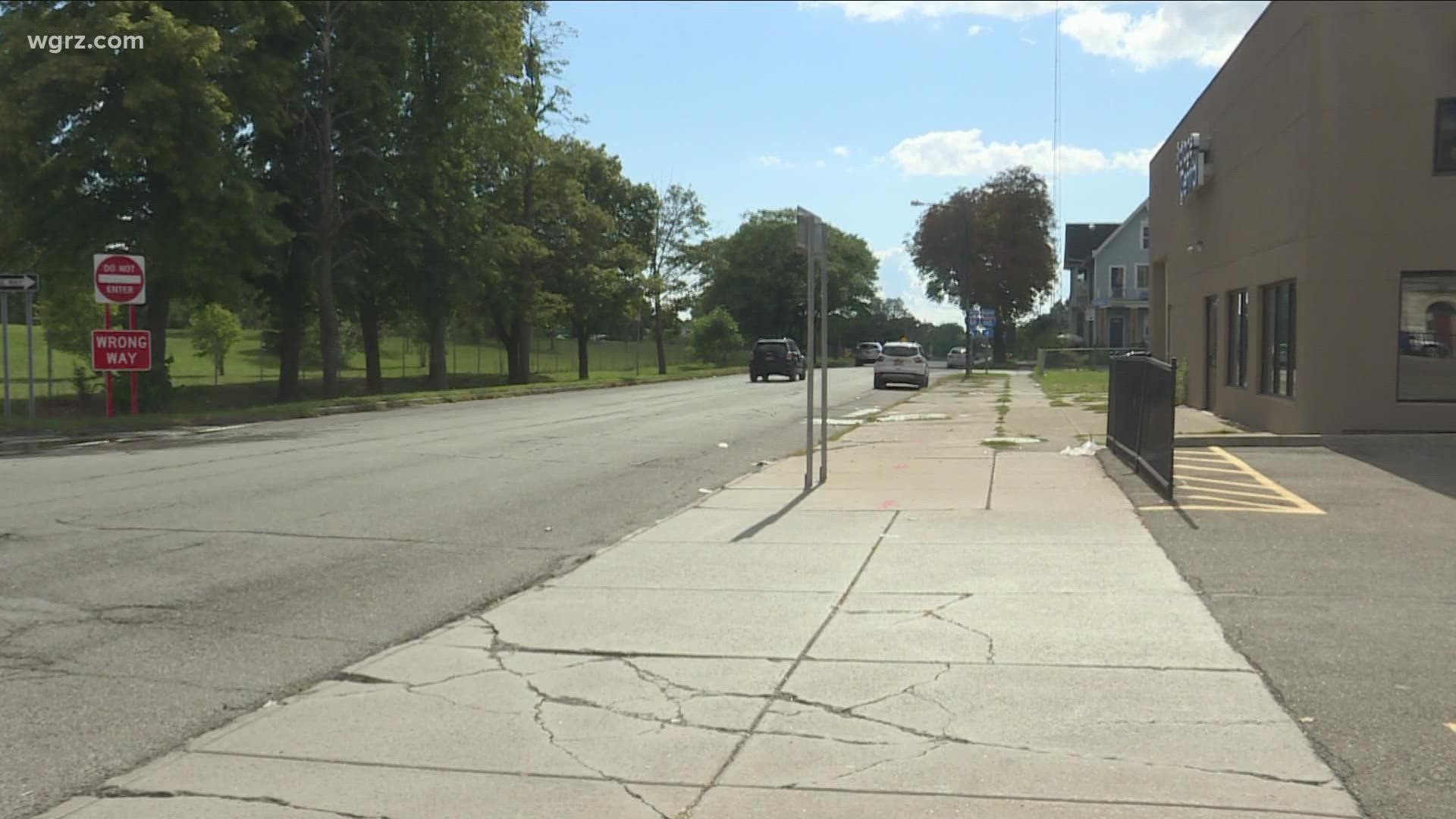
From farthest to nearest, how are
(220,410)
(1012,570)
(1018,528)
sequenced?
1. (220,410)
2. (1018,528)
3. (1012,570)

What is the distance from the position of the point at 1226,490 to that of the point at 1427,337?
6128 millimetres

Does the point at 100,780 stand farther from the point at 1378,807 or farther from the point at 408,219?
the point at 408,219

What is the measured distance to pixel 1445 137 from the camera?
54.1 ft

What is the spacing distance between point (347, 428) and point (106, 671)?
16.6 metres

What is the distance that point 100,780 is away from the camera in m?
4.84

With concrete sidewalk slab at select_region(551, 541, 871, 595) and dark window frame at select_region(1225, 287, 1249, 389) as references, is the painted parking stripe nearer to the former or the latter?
concrete sidewalk slab at select_region(551, 541, 871, 595)

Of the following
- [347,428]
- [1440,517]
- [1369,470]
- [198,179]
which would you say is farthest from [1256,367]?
[198,179]

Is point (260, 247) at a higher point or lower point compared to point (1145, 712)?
higher

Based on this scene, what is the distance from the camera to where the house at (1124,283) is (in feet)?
248

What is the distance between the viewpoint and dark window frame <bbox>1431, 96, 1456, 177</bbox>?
16422 millimetres

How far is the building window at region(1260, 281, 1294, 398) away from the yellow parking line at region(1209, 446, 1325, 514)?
2868 millimetres

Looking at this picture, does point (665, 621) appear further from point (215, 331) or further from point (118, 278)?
point (215, 331)

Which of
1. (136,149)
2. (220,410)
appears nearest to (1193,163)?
(136,149)

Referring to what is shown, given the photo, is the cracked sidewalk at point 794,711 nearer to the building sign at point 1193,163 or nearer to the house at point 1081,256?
the building sign at point 1193,163
